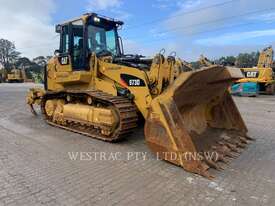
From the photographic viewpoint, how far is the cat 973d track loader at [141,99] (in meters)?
4.40

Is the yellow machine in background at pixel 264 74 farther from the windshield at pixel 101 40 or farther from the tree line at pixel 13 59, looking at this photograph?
the tree line at pixel 13 59

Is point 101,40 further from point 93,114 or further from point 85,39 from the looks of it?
point 93,114

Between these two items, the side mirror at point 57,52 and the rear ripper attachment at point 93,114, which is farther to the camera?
the side mirror at point 57,52

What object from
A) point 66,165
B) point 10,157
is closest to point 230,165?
point 66,165

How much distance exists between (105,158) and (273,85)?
15.6 metres

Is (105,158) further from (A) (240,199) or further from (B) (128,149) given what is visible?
(A) (240,199)

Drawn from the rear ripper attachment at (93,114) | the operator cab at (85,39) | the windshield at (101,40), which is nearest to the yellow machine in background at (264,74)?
the windshield at (101,40)

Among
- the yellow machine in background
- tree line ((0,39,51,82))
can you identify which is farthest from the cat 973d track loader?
tree line ((0,39,51,82))

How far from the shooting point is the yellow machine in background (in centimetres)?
1666

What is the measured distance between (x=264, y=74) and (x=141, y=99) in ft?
44.4

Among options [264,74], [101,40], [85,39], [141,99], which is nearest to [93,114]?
[141,99]

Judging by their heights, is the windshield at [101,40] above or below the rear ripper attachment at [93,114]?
above

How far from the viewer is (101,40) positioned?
7.01 m

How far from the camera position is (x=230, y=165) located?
14.8 ft
